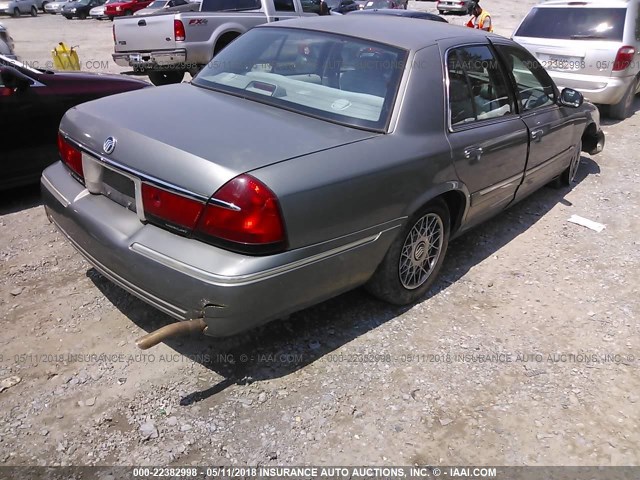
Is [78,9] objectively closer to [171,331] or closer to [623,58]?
[623,58]

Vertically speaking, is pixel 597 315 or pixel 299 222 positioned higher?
pixel 299 222

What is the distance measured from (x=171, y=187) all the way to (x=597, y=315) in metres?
2.84

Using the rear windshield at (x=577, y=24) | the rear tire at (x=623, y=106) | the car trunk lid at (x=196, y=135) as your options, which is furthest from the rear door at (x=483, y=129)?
the rear tire at (x=623, y=106)

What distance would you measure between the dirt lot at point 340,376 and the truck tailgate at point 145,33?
21.5 feet

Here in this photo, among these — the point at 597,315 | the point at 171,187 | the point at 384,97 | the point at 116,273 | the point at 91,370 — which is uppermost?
the point at 384,97

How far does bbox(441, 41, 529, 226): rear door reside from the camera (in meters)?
3.45

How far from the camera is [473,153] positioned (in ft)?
11.6

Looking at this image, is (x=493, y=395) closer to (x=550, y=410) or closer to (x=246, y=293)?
(x=550, y=410)

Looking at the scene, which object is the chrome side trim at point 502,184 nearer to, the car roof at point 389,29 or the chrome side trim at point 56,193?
the car roof at point 389,29

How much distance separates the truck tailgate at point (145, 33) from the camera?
9.70 m

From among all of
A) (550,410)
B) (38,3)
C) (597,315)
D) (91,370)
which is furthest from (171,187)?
(38,3)

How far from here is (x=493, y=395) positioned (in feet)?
9.41

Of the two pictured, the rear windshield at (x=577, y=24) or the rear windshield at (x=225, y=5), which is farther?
the rear windshield at (x=225, y=5)

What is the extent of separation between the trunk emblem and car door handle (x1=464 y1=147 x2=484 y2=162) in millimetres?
2060
